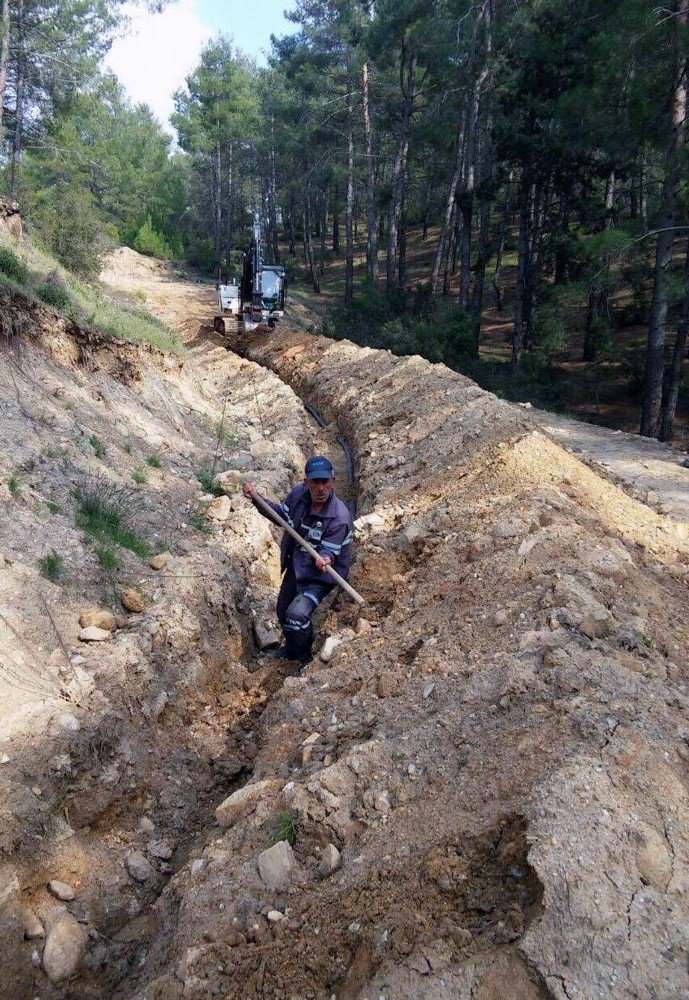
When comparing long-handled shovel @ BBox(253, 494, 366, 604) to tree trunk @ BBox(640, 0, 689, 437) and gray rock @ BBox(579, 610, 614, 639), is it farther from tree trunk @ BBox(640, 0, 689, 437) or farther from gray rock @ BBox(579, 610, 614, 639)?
tree trunk @ BBox(640, 0, 689, 437)

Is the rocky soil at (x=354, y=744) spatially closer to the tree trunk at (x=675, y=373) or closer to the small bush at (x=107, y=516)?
the small bush at (x=107, y=516)

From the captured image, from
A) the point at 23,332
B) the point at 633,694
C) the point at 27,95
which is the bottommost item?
the point at 633,694

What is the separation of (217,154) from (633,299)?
22.8 m

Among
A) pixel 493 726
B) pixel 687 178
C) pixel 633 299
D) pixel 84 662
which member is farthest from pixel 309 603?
pixel 633 299

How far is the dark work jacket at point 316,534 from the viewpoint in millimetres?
5074

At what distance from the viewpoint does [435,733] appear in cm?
339

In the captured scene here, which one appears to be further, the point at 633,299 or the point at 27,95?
the point at 633,299

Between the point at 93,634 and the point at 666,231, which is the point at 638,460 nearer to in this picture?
the point at 666,231

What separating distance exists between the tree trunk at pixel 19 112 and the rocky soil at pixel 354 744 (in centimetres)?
1451

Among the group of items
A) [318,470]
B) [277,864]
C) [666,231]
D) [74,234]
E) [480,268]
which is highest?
[74,234]

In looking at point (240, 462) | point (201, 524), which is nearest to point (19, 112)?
point (240, 462)

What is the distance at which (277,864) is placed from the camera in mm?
2902

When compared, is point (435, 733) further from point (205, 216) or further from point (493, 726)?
point (205, 216)

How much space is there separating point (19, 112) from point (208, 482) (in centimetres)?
1783
